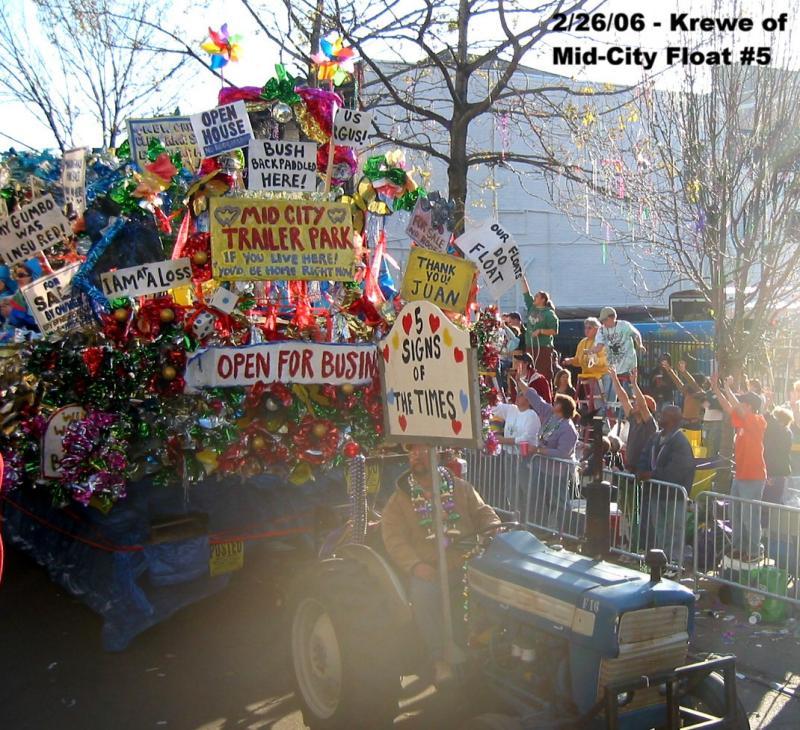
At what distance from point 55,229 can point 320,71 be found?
2.25 metres

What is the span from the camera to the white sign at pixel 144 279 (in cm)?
610

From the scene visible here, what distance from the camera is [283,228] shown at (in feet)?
20.6

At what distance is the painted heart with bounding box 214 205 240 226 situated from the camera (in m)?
6.14

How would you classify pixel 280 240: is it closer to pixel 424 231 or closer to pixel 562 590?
pixel 424 231

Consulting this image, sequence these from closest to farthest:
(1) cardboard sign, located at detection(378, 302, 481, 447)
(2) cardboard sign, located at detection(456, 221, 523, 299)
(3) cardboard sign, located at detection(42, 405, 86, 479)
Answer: (1) cardboard sign, located at detection(378, 302, 481, 447) → (3) cardboard sign, located at detection(42, 405, 86, 479) → (2) cardboard sign, located at detection(456, 221, 523, 299)

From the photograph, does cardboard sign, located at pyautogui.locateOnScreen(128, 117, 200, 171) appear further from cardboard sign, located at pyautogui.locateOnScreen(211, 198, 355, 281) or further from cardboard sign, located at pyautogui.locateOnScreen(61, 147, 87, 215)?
cardboard sign, located at pyautogui.locateOnScreen(211, 198, 355, 281)

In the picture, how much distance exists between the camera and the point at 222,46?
21.8 feet

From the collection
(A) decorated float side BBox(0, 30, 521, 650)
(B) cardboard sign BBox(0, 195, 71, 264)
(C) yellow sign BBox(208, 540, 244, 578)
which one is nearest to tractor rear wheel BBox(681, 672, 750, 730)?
(A) decorated float side BBox(0, 30, 521, 650)

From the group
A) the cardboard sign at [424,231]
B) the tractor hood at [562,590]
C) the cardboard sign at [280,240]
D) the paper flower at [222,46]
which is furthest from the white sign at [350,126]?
the tractor hood at [562,590]

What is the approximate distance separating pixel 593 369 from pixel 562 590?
913cm

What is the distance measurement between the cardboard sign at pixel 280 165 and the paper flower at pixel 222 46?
2.57 feet

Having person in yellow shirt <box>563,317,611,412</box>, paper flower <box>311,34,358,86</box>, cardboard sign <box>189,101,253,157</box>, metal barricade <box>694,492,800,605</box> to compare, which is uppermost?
paper flower <box>311,34,358,86</box>

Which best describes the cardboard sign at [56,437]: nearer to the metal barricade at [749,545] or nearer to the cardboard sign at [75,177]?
the cardboard sign at [75,177]

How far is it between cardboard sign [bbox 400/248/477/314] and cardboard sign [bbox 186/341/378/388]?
0.54 metres
